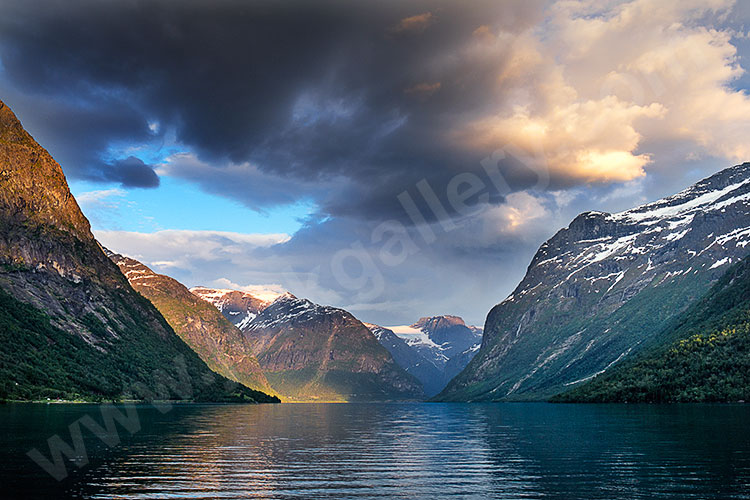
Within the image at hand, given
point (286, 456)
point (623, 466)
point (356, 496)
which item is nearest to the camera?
point (356, 496)

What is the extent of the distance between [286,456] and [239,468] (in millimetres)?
12661

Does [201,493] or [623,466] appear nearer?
[201,493]

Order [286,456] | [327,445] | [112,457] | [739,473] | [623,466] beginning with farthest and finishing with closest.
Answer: [327,445], [286,456], [112,457], [623,466], [739,473]

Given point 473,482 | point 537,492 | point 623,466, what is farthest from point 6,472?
point 623,466

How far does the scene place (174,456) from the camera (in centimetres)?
7012

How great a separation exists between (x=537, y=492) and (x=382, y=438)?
6138cm

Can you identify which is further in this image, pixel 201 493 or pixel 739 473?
pixel 739 473

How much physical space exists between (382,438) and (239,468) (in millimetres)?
47446

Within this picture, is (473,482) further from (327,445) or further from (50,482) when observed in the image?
(327,445)

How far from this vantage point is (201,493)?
4569 cm

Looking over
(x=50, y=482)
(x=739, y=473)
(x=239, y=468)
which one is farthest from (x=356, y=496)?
(x=739, y=473)

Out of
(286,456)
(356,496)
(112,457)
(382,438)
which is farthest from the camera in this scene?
(382,438)

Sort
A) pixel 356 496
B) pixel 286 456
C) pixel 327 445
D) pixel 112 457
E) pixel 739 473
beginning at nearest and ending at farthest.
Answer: pixel 356 496 < pixel 739 473 < pixel 112 457 < pixel 286 456 < pixel 327 445

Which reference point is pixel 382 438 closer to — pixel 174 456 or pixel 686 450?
pixel 174 456
